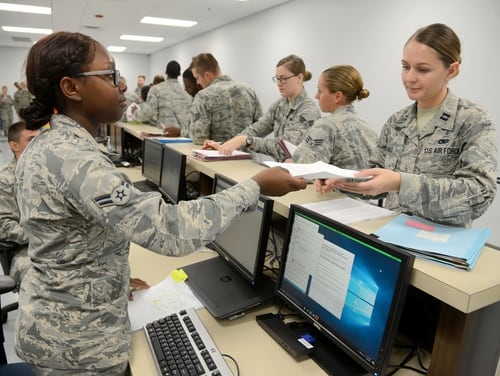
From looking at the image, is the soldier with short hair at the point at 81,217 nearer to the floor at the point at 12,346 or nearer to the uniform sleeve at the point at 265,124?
the floor at the point at 12,346

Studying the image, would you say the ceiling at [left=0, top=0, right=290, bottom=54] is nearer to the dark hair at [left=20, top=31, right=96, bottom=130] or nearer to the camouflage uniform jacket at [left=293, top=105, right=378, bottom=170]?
the camouflage uniform jacket at [left=293, top=105, right=378, bottom=170]

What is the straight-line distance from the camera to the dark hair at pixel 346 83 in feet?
6.17

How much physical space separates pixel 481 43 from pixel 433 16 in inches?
21.6

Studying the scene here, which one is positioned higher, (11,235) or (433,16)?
(433,16)

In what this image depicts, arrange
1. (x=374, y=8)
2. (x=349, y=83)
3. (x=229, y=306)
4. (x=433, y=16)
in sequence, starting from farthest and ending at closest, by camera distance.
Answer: (x=374, y=8) < (x=433, y=16) < (x=349, y=83) < (x=229, y=306)

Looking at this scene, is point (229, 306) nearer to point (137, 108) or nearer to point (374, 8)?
point (137, 108)

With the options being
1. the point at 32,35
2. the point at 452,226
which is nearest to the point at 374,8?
the point at 452,226

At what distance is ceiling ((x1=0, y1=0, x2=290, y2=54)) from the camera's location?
565 cm

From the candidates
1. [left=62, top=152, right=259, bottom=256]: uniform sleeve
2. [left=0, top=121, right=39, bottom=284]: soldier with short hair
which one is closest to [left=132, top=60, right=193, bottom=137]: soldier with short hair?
[left=0, top=121, right=39, bottom=284]: soldier with short hair

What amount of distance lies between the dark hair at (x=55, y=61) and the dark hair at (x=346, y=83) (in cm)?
132

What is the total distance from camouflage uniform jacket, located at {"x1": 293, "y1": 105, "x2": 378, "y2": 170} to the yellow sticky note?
66 cm

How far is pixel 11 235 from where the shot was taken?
172 centimetres

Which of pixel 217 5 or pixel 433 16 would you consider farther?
pixel 217 5

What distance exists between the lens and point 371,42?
4.13 m
